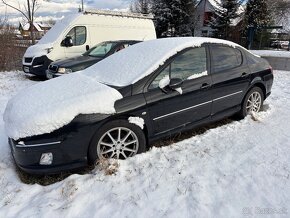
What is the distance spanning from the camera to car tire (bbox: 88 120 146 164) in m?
3.26

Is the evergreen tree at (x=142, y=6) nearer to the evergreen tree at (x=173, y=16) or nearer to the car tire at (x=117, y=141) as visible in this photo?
the evergreen tree at (x=173, y=16)

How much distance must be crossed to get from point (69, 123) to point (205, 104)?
2.08 meters

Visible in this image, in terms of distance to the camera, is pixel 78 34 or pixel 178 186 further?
pixel 78 34

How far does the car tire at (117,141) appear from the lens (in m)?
3.26

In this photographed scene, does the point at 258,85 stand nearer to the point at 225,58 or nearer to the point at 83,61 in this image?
the point at 225,58

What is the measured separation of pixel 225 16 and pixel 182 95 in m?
24.6

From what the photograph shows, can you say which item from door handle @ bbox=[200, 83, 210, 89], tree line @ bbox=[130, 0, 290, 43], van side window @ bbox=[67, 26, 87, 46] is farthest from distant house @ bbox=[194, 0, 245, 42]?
door handle @ bbox=[200, 83, 210, 89]

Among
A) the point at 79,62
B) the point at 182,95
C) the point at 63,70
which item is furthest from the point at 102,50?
the point at 182,95

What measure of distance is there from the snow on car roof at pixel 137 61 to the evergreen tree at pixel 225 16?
2278 cm

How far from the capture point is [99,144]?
10.8 feet

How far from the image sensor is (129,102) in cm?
342

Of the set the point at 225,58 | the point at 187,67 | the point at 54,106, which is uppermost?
the point at 225,58

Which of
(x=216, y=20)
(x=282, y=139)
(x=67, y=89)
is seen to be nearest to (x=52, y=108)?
(x=67, y=89)

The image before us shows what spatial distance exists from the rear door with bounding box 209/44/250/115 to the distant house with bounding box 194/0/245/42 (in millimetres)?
19385
